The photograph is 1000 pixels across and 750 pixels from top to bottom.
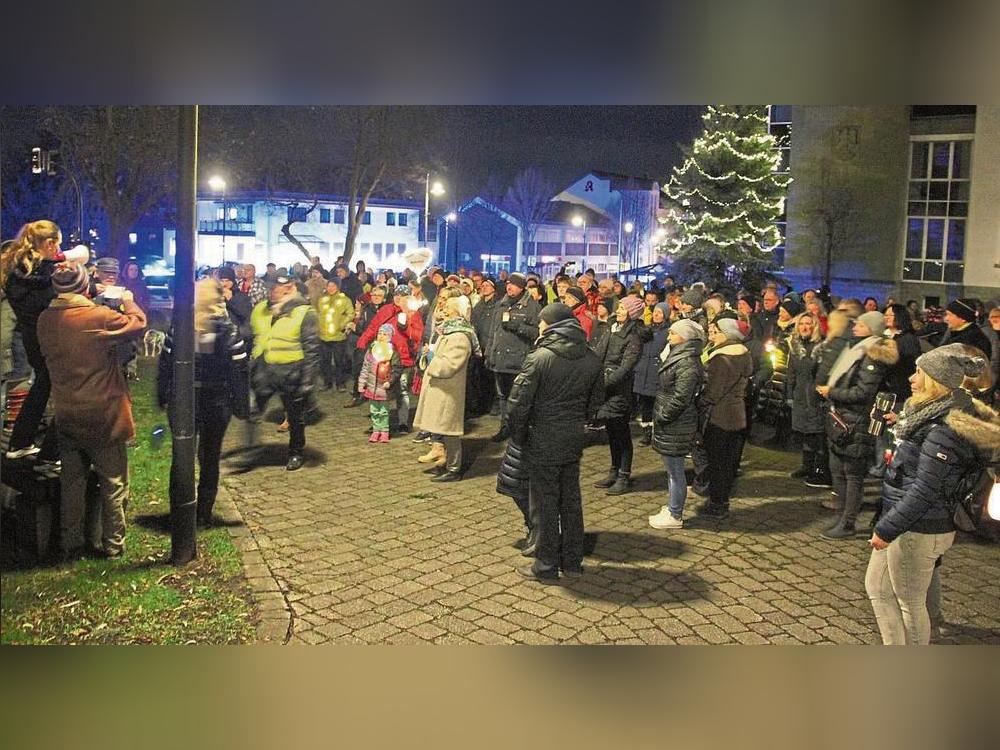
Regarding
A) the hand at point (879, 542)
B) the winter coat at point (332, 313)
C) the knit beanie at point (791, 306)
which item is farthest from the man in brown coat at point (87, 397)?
the knit beanie at point (791, 306)

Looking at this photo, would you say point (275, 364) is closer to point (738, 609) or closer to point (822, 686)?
point (738, 609)

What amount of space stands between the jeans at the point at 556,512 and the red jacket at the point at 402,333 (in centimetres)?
233

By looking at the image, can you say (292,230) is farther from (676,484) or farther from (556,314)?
(676,484)

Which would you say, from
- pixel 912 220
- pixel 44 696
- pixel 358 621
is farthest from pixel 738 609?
pixel 44 696

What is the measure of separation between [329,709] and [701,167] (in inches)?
159

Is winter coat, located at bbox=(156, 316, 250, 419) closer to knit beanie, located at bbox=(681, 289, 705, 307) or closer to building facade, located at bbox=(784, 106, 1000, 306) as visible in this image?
knit beanie, located at bbox=(681, 289, 705, 307)

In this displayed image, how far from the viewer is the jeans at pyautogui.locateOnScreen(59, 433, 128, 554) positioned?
5477 millimetres

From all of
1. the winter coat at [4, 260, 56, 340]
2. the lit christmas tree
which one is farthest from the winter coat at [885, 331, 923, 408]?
the winter coat at [4, 260, 56, 340]

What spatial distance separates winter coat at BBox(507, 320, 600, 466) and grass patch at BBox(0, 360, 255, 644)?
199 cm

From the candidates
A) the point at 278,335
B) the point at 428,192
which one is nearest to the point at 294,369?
the point at 278,335

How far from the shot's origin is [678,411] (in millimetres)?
6586

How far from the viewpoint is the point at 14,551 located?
532 cm

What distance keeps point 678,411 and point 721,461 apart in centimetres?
68
